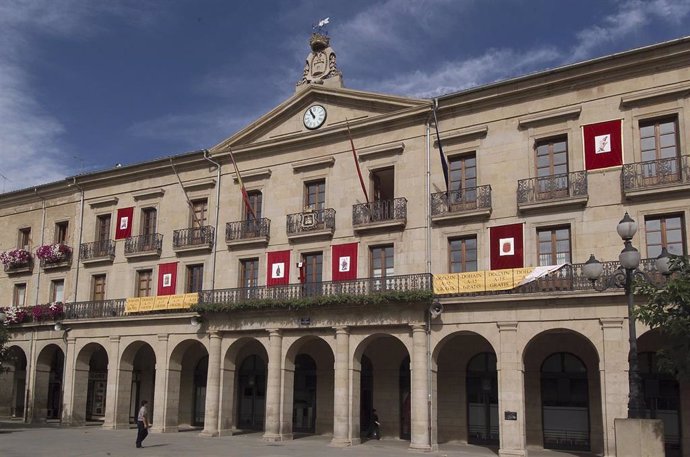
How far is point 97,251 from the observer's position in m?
33.4

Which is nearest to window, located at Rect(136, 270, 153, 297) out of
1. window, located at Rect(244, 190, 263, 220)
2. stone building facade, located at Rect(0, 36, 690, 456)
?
stone building facade, located at Rect(0, 36, 690, 456)

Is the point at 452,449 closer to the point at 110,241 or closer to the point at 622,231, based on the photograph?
the point at 622,231

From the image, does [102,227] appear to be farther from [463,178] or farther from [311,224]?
[463,178]

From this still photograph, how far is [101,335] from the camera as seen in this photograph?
3161 centimetres

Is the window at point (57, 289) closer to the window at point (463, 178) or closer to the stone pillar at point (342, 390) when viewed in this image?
the stone pillar at point (342, 390)

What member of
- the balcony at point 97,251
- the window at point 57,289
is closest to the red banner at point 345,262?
the balcony at point 97,251

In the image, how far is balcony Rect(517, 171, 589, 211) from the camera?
2242 centimetres

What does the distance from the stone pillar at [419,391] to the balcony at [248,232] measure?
7.97m

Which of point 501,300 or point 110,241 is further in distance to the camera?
point 110,241

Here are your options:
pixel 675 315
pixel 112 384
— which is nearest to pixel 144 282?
pixel 112 384

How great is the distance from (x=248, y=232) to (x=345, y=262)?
5.00 metres

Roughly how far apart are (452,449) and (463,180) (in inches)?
366

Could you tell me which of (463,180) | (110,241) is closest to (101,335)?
(110,241)

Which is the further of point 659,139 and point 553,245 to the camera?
point 553,245
